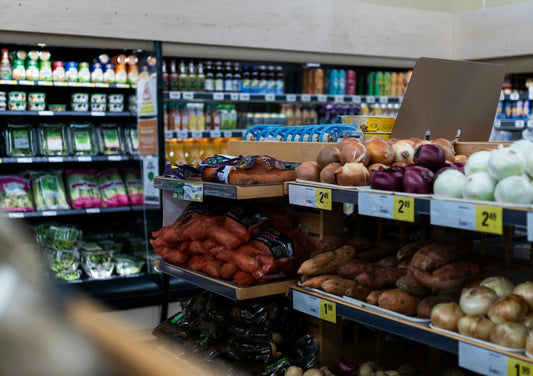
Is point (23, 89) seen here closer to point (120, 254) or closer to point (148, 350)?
point (120, 254)

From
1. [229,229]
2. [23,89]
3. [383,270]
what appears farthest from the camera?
[23,89]

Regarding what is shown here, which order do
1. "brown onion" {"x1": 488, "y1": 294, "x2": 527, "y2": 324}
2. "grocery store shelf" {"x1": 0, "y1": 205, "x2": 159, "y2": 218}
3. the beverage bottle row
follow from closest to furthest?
"brown onion" {"x1": 488, "y1": 294, "x2": 527, "y2": 324} → "grocery store shelf" {"x1": 0, "y1": 205, "x2": 159, "y2": 218} → the beverage bottle row

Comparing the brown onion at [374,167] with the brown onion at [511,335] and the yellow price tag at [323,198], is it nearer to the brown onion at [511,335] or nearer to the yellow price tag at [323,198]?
the yellow price tag at [323,198]

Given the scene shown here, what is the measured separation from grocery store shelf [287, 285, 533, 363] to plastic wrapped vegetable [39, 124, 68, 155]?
3145 mm

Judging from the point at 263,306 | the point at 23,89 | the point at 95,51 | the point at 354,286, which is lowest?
the point at 263,306

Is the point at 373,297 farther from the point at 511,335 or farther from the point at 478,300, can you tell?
the point at 511,335

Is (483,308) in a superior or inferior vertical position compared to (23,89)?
inferior

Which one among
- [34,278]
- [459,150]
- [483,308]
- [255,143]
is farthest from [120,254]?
[34,278]

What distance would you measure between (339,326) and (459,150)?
2.73 ft

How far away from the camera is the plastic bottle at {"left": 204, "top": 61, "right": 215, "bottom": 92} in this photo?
15.8 feet

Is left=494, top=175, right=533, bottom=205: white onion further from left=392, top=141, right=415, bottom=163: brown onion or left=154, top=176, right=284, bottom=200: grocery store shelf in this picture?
left=154, top=176, right=284, bottom=200: grocery store shelf

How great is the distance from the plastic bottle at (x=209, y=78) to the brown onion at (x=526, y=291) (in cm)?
364

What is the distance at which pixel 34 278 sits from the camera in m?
0.49

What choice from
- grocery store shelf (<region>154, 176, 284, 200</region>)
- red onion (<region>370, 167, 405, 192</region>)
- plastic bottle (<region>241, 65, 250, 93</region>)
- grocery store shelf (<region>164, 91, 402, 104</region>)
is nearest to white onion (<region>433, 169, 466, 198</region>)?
red onion (<region>370, 167, 405, 192</region>)
